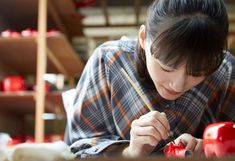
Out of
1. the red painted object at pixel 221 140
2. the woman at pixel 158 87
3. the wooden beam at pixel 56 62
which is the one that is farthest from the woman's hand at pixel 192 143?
the wooden beam at pixel 56 62

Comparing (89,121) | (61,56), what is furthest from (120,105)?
(61,56)

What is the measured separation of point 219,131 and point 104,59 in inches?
20.5

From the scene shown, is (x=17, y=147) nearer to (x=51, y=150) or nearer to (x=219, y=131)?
(x=51, y=150)

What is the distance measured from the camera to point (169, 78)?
78cm

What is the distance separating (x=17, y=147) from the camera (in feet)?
1.69

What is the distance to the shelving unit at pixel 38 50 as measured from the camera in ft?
7.34

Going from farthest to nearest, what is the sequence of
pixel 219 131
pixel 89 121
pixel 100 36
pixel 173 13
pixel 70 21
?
pixel 100 36 < pixel 70 21 < pixel 89 121 < pixel 173 13 < pixel 219 131

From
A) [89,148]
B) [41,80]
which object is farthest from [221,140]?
[41,80]

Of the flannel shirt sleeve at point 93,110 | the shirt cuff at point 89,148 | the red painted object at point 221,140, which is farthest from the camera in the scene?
the flannel shirt sleeve at point 93,110

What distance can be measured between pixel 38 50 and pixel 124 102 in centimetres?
133

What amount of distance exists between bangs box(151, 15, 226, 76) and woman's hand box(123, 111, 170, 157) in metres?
0.11

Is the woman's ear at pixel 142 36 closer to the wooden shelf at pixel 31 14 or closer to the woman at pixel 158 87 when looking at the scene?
the woman at pixel 158 87

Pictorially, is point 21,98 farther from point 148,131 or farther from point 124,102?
point 148,131

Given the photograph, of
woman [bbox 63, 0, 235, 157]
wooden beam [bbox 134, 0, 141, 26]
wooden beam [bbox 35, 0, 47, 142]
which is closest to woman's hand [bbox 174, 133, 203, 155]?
woman [bbox 63, 0, 235, 157]
